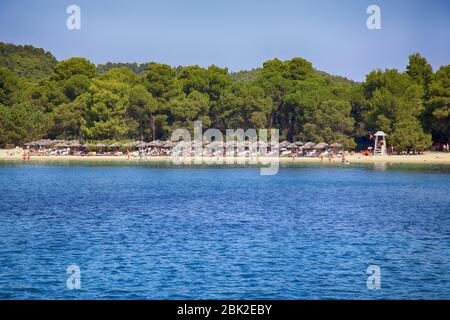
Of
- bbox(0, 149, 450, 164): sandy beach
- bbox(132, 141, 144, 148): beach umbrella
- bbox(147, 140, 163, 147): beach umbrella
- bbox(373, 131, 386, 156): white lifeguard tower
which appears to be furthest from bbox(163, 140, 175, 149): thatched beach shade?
bbox(373, 131, 386, 156): white lifeguard tower

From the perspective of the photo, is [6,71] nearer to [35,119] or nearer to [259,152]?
[35,119]

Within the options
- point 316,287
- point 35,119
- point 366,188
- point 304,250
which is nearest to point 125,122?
point 35,119

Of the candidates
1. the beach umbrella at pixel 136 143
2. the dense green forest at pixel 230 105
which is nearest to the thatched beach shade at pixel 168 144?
the dense green forest at pixel 230 105

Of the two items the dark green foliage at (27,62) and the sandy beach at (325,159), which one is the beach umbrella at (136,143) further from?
the dark green foliage at (27,62)

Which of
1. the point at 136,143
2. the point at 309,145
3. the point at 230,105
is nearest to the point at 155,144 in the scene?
the point at 136,143

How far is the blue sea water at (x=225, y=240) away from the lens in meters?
21.6

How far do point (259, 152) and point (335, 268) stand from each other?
6724 centimetres

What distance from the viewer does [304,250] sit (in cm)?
2736

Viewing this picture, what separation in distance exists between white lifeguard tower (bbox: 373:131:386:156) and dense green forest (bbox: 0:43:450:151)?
0.90 meters

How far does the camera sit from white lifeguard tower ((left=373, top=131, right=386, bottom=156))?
8157cm

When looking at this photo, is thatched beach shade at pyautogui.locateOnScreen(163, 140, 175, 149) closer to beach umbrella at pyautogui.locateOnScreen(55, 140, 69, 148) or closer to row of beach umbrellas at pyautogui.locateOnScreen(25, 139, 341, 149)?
row of beach umbrellas at pyautogui.locateOnScreen(25, 139, 341, 149)

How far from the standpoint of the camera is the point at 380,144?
3388 inches

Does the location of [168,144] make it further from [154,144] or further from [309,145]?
[309,145]
